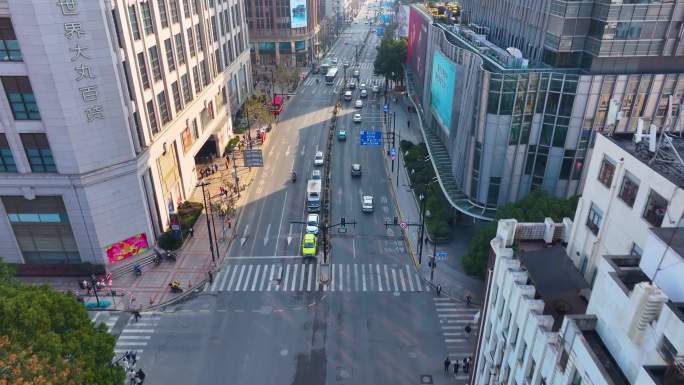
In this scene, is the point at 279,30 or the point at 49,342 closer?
the point at 49,342

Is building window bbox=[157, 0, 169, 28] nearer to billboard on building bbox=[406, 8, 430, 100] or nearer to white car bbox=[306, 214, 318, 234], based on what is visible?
white car bbox=[306, 214, 318, 234]

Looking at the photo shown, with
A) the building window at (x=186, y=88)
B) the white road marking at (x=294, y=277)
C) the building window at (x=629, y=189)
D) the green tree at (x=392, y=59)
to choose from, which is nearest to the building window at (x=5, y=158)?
the building window at (x=186, y=88)

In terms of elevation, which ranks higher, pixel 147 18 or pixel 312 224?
pixel 147 18

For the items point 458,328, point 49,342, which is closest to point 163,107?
point 49,342

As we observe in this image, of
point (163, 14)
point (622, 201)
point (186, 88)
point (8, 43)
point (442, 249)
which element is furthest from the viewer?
point (186, 88)

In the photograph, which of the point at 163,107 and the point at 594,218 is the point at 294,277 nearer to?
the point at 163,107

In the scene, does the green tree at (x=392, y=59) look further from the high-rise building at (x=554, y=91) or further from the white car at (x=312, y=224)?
the white car at (x=312, y=224)
